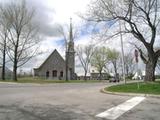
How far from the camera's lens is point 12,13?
6166 cm

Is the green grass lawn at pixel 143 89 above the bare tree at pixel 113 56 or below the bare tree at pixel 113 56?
below

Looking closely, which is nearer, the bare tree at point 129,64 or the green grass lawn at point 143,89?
the green grass lawn at point 143,89

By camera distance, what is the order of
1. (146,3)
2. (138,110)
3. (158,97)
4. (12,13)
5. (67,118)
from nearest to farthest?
(67,118)
(138,110)
(158,97)
(146,3)
(12,13)

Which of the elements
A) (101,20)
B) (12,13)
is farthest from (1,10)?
(101,20)

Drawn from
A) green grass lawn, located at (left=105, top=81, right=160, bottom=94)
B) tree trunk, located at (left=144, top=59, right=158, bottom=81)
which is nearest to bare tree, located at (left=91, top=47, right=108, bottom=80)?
tree trunk, located at (left=144, top=59, right=158, bottom=81)

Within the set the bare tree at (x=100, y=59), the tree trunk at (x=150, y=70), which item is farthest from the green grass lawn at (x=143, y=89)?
the bare tree at (x=100, y=59)

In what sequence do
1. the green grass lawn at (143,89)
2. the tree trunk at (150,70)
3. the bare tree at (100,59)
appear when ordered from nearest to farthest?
the green grass lawn at (143,89)
the tree trunk at (150,70)
the bare tree at (100,59)

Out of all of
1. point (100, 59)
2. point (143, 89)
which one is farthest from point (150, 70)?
point (100, 59)

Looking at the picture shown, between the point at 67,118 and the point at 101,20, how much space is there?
20371 millimetres

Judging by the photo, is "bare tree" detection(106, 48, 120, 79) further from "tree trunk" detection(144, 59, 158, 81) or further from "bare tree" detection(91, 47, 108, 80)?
"tree trunk" detection(144, 59, 158, 81)

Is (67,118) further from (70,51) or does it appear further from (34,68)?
(34,68)

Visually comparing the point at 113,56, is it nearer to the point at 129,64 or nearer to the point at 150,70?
the point at 129,64

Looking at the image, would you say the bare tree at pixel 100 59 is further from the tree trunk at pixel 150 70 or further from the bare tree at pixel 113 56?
the tree trunk at pixel 150 70

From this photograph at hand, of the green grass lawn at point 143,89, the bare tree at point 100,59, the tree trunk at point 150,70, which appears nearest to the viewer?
the green grass lawn at point 143,89
